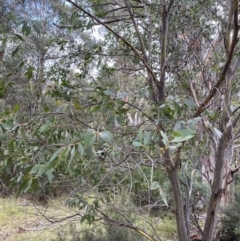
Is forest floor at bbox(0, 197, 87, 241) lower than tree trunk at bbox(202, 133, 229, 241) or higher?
lower

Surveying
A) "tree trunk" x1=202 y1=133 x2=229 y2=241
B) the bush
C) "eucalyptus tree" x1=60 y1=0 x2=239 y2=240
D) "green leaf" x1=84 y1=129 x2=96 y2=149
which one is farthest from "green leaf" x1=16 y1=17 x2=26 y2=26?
the bush

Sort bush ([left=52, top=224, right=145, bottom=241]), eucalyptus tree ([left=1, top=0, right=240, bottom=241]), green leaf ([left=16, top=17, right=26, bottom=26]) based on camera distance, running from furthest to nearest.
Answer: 1. bush ([left=52, top=224, right=145, bottom=241])
2. eucalyptus tree ([left=1, top=0, right=240, bottom=241])
3. green leaf ([left=16, top=17, right=26, bottom=26])

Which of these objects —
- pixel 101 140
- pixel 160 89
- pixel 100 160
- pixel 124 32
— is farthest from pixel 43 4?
pixel 101 140

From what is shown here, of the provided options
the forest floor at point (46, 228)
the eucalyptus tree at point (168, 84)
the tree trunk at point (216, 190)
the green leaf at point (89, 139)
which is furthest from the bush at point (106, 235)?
the green leaf at point (89, 139)

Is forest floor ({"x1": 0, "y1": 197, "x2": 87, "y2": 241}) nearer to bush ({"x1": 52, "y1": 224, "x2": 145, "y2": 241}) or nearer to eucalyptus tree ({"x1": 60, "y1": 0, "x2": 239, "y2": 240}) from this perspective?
bush ({"x1": 52, "y1": 224, "x2": 145, "y2": 241})

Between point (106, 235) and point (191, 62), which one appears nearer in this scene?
point (191, 62)

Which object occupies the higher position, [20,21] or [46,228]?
[20,21]

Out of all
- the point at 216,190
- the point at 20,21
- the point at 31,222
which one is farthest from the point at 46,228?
the point at 20,21

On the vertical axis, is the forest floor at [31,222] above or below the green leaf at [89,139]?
below

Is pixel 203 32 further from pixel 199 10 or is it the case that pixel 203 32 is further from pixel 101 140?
pixel 101 140

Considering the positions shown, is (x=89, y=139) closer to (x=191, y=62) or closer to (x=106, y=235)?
(x=191, y=62)

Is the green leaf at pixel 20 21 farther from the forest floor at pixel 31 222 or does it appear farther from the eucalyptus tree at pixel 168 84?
the forest floor at pixel 31 222

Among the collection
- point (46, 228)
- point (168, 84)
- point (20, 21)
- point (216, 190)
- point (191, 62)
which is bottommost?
point (46, 228)

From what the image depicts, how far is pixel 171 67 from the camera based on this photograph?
1.86m
